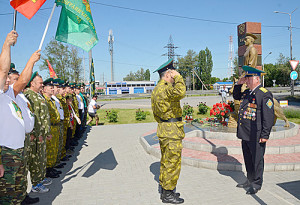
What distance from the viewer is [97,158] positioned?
657cm

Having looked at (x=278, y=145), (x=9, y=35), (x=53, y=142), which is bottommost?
(x=278, y=145)

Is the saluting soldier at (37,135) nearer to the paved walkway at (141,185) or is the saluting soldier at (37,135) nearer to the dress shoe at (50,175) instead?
the paved walkway at (141,185)

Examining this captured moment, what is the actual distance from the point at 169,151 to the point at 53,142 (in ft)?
8.81

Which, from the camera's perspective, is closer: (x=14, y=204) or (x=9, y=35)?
(x=9, y=35)

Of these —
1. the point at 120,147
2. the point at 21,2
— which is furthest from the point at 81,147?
the point at 21,2

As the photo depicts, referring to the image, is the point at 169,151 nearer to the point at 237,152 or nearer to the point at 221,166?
the point at 221,166

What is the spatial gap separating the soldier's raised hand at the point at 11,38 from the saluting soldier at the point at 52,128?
2.50 meters

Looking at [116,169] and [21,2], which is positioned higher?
[21,2]

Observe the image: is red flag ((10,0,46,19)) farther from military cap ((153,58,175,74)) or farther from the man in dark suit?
the man in dark suit

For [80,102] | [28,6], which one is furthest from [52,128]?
[80,102]

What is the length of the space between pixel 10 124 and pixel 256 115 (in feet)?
12.0

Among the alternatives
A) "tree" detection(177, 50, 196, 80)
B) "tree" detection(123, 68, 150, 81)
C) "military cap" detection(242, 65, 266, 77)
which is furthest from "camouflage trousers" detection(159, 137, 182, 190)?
"tree" detection(123, 68, 150, 81)

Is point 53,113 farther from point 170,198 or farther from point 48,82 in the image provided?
point 170,198

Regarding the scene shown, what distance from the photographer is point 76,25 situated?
15.3ft
